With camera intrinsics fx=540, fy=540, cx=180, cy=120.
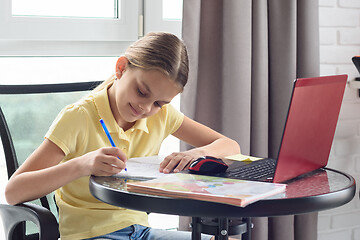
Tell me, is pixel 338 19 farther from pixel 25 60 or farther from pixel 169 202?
pixel 169 202

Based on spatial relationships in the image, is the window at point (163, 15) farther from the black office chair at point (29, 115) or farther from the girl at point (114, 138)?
the girl at point (114, 138)

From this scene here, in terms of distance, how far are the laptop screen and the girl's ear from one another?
22.3 inches

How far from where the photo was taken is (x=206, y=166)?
1.28 metres

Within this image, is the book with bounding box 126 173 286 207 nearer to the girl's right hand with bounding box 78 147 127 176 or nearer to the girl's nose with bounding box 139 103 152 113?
the girl's right hand with bounding box 78 147 127 176

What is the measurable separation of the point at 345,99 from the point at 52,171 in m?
1.69

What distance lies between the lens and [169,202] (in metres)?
1.02

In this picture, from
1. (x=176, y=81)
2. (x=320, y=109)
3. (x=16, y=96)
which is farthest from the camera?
(x=16, y=96)

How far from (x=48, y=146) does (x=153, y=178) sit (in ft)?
1.04

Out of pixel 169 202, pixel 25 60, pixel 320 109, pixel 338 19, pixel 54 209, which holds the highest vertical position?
pixel 338 19

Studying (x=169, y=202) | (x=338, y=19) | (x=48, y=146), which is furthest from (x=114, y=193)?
(x=338, y=19)

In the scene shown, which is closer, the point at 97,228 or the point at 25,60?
the point at 97,228

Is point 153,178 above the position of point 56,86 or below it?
below

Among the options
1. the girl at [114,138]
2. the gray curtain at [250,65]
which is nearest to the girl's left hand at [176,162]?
the girl at [114,138]

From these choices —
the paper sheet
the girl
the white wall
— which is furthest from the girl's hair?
the white wall
